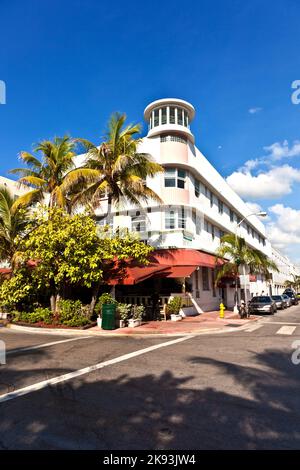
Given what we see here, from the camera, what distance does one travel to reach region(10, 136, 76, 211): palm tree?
20031 millimetres

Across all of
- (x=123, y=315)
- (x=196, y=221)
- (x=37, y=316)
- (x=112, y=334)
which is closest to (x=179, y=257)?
(x=196, y=221)

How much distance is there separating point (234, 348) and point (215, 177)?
76.4 ft

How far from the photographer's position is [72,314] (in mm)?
17188

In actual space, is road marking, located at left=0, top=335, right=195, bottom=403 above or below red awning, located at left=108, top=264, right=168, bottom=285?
below

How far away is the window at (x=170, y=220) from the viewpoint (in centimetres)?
2389

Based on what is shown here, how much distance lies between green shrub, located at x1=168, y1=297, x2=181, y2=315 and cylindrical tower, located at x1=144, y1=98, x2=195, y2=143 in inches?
500

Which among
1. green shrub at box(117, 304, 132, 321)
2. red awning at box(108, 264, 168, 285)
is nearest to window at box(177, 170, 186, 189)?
red awning at box(108, 264, 168, 285)

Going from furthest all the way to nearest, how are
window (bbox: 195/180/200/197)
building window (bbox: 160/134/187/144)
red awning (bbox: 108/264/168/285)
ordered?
window (bbox: 195/180/200/197) < building window (bbox: 160/134/187/144) < red awning (bbox: 108/264/168/285)

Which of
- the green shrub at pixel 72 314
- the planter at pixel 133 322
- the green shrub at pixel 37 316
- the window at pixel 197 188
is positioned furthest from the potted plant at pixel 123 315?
the window at pixel 197 188

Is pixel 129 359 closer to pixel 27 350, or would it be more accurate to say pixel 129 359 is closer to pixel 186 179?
pixel 27 350

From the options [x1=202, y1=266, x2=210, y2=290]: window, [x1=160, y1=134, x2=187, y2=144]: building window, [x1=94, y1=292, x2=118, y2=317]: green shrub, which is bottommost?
[x1=94, y1=292, x2=118, y2=317]: green shrub

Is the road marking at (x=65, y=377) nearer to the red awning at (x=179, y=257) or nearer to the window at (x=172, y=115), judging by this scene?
the red awning at (x=179, y=257)

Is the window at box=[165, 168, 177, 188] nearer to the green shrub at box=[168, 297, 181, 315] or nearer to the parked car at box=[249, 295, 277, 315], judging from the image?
the green shrub at box=[168, 297, 181, 315]

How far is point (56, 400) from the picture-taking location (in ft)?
19.1
